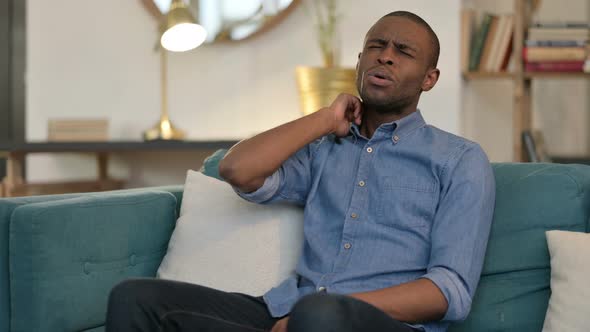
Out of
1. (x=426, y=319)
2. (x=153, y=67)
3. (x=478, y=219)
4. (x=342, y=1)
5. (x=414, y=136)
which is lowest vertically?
(x=426, y=319)

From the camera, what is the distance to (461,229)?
164cm

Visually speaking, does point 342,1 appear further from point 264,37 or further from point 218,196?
point 218,196

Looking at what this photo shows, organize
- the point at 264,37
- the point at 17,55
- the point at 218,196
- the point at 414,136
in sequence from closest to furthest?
1. the point at 414,136
2. the point at 218,196
3. the point at 264,37
4. the point at 17,55

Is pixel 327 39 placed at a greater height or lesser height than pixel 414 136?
greater

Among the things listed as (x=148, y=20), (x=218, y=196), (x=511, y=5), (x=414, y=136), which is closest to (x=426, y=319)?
(x=414, y=136)

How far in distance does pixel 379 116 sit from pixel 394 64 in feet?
0.41

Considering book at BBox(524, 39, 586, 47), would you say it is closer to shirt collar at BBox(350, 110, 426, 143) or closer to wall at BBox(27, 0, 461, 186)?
wall at BBox(27, 0, 461, 186)

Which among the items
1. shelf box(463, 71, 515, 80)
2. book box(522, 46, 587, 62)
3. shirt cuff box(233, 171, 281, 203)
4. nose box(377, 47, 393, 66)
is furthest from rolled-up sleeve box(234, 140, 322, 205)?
book box(522, 46, 587, 62)

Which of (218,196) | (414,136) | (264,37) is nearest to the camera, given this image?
(414,136)

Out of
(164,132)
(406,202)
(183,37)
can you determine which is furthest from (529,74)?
(406,202)

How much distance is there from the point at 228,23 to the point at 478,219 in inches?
95.7

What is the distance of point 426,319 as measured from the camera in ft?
5.21

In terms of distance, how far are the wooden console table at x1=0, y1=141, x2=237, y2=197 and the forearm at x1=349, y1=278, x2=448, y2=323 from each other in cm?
199

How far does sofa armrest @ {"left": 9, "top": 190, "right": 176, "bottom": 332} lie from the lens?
1.83 meters
